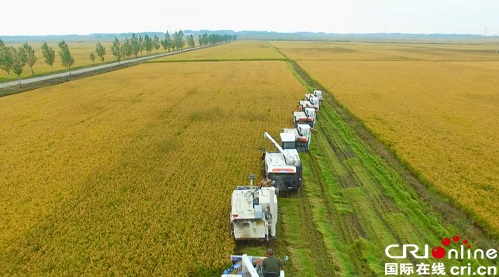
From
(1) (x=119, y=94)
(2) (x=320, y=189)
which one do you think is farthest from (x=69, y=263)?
(1) (x=119, y=94)

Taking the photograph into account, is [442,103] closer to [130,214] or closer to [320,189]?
[320,189]

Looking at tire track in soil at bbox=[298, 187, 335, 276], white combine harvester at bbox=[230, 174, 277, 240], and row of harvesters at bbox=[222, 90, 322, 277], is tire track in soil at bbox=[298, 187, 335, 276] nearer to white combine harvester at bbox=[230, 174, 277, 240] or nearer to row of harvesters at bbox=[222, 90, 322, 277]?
row of harvesters at bbox=[222, 90, 322, 277]

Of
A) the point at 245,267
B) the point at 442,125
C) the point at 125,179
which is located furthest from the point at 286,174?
the point at 442,125

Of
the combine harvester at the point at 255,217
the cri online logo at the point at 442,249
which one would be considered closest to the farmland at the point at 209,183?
the cri online logo at the point at 442,249

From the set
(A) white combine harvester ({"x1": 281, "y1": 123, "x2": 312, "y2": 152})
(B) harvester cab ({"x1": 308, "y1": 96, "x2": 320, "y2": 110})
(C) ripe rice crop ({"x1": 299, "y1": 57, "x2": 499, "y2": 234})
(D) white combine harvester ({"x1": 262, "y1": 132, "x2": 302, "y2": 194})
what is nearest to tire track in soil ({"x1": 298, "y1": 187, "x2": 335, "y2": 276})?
(D) white combine harvester ({"x1": 262, "y1": 132, "x2": 302, "y2": 194})

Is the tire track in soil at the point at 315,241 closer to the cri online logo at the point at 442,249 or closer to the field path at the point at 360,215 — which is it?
the field path at the point at 360,215

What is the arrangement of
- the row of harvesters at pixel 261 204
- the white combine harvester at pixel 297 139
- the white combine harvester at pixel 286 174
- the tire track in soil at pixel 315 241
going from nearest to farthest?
the row of harvesters at pixel 261 204 → the tire track in soil at pixel 315 241 → the white combine harvester at pixel 286 174 → the white combine harvester at pixel 297 139

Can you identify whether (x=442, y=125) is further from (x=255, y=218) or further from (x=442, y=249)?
(x=255, y=218)
